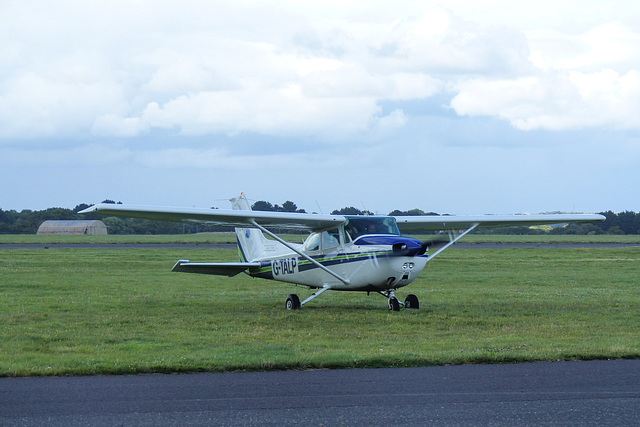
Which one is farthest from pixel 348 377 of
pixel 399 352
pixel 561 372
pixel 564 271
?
pixel 564 271

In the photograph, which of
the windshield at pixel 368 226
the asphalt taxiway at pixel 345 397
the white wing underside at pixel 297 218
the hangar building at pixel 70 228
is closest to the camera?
the asphalt taxiway at pixel 345 397

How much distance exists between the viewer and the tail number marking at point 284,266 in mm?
18869

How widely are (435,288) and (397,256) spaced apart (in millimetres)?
7091

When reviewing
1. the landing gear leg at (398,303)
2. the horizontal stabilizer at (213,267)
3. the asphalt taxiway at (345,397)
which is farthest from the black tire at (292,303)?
the asphalt taxiway at (345,397)

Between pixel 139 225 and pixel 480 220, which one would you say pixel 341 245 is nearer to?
pixel 480 220

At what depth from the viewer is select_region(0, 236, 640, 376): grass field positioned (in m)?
9.96

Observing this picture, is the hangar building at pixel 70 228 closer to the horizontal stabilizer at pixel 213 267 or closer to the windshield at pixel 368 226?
the horizontal stabilizer at pixel 213 267

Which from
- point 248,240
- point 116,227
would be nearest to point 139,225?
point 116,227

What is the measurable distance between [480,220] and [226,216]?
6816 mm

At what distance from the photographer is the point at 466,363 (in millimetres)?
9836

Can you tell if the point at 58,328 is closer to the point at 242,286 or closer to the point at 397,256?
the point at 397,256

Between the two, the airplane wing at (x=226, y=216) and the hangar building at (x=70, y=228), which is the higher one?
the hangar building at (x=70, y=228)

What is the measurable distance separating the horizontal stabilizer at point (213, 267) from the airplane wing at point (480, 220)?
430 centimetres

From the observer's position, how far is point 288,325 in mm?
14312
